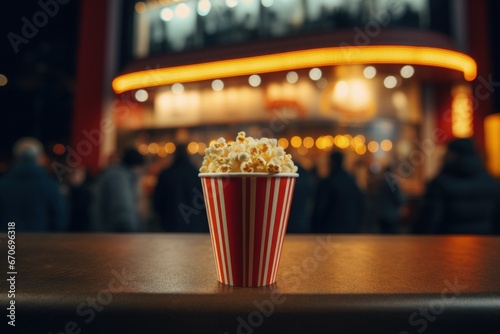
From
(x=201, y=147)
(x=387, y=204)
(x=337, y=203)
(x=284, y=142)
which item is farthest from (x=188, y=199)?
(x=201, y=147)

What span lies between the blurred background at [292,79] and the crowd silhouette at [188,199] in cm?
→ 259

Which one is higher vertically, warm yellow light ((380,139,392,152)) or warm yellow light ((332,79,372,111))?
warm yellow light ((332,79,372,111))

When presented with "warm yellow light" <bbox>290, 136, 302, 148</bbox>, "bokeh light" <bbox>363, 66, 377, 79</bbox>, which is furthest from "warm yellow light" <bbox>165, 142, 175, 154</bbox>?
"bokeh light" <bbox>363, 66, 377, 79</bbox>

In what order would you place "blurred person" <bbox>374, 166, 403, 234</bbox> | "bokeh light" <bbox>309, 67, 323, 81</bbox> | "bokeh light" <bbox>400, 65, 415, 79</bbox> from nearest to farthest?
"blurred person" <bbox>374, 166, 403, 234</bbox>, "bokeh light" <bbox>400, 65, 415, 79</bbox>, "bokeh light" <bbox>309, 67, 323, 81</bbox>

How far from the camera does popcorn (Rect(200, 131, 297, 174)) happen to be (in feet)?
2.35

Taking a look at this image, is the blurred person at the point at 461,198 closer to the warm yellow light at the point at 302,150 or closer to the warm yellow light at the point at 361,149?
the warm yellow light at the point at 361,149

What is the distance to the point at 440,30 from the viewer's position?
7.18 meters

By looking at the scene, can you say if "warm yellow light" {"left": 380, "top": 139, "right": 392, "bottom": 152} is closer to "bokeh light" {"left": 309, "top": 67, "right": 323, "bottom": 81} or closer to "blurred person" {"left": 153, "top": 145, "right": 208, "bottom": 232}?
"bokeh light" {"left": 309, "top": 67, "right": 323, "bottom": 81}

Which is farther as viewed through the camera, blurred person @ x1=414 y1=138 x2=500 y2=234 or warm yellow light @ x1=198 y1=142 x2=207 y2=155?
warm yellow light @ x1=198 y1=142 x2=207 y2=155

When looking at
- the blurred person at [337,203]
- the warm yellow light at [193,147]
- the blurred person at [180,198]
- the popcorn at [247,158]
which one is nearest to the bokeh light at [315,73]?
the warm yellow light at [193,147]

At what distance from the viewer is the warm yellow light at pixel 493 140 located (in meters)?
7.01

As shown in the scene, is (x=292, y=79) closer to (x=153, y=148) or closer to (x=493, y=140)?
(x=153, y=148)

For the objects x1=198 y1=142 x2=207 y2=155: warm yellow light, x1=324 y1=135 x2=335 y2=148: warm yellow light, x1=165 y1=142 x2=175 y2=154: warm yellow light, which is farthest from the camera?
x1=165 y1=142 x2=175 y2=154: warm yellow light

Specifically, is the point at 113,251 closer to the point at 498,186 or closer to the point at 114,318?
the point at 114,318
